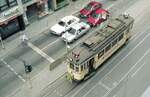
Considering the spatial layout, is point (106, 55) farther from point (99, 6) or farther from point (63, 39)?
point (99, 6)

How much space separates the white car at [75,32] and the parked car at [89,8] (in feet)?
12.1

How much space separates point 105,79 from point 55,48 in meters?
9.41

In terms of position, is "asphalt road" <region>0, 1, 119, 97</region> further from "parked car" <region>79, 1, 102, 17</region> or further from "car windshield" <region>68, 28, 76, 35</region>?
"parked car" <region>79, 1, 102, 17</region>

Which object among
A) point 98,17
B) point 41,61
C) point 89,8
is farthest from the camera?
point 89,8

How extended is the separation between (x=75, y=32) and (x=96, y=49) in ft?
27.6

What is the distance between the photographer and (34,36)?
145 ft

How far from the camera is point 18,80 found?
36.7 meters

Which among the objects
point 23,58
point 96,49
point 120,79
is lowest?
point 23,58

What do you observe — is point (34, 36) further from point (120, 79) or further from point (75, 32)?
point (120, 79)

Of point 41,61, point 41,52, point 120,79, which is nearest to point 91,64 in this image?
point 120,79

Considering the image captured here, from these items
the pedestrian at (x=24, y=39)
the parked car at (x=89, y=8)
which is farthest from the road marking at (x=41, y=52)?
the parked car at (x=89, y=8)

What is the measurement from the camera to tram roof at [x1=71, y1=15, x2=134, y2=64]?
1342 inches

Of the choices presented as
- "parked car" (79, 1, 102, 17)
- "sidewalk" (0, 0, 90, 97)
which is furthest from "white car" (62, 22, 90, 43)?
"sidewalk" (0, 0, 90, 97)

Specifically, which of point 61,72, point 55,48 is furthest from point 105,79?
point 55,48
